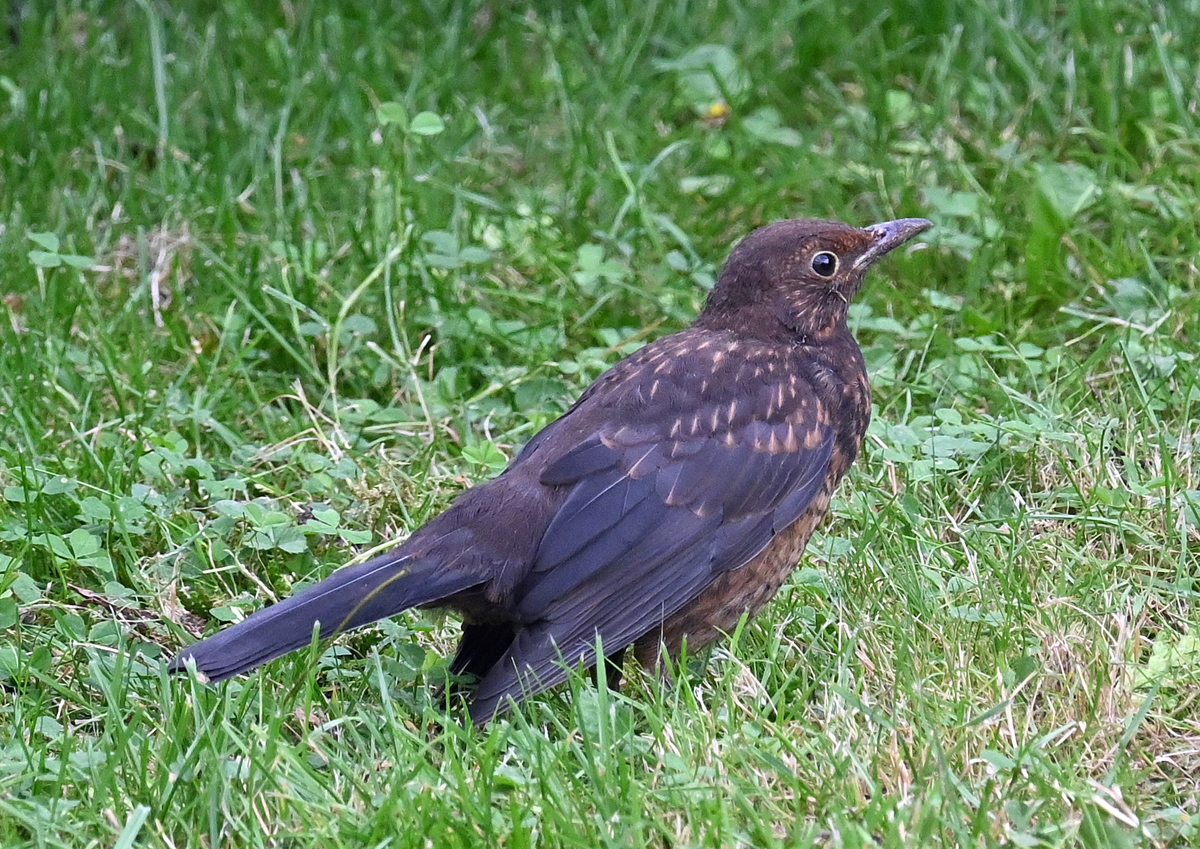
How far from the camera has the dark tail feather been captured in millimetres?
3434

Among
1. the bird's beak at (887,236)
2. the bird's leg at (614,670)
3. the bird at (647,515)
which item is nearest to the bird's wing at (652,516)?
the bird at (647,515)

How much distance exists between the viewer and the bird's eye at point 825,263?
14.2 feet

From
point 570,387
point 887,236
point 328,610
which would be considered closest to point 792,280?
point 887,236

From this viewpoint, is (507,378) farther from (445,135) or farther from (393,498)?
(445,135)

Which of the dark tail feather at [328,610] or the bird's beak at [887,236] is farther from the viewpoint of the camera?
the bird's beak at [887,236]

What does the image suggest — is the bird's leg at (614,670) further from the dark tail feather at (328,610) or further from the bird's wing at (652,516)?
the dark tail feather at (328,610)

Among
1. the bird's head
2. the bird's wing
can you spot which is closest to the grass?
the bird's wing

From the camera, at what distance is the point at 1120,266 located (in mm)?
5375

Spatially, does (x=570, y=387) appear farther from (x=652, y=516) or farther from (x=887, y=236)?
(x=652, y=516)

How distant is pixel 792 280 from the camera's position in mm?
4312

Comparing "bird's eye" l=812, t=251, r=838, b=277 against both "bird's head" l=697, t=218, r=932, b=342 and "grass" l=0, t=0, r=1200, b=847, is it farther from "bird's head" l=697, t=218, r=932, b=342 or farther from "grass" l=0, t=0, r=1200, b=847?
"grass" l=0, t=0, r=1200, b=847

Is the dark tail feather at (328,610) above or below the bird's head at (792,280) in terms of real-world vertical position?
below

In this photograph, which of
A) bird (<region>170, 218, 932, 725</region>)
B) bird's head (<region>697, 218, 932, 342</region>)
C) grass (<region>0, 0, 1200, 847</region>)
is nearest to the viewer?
grass (<region>0, 0, 1200, 847</region>)

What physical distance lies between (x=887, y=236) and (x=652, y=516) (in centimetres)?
116
